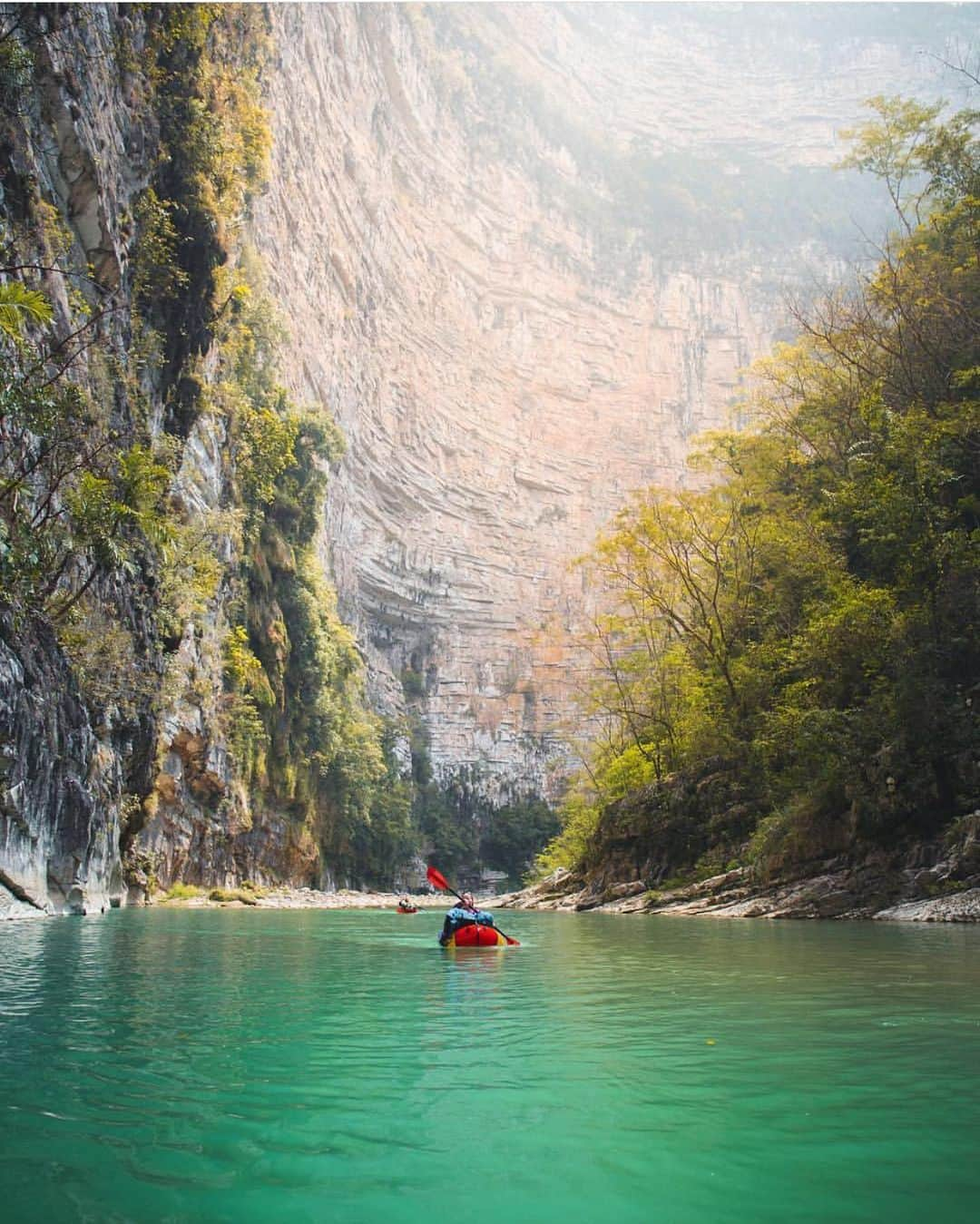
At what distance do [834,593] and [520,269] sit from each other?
68.4 metres

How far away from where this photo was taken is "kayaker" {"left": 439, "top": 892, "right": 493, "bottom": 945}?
42.4 ft

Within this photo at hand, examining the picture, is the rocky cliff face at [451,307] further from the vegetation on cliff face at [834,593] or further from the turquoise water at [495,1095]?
the vegetation on cliff face at [834,593]

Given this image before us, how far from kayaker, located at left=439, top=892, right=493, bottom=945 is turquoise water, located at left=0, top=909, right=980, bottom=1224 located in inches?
118

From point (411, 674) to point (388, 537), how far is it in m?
10.8

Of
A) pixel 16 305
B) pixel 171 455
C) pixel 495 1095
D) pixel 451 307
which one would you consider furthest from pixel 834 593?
pixel 451 307

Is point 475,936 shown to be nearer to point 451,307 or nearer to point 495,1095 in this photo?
point 495,1095

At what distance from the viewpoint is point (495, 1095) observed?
4.80 meters

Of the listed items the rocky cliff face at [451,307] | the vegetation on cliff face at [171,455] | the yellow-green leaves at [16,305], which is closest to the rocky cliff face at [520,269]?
the rocky cliff face at [451,307]

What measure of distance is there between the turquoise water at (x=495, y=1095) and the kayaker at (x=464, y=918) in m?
2.99

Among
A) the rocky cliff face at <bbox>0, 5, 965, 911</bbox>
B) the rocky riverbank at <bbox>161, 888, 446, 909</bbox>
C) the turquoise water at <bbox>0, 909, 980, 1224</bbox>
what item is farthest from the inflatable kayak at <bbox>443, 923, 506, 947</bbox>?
the rocky riverbank at <bbox>161, 888, 446, 909</bbox>

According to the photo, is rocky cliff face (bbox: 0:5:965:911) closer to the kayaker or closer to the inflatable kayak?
the kayaker

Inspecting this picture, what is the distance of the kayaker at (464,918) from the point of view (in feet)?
42.4

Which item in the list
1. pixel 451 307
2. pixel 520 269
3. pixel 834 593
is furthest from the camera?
pixel 520 269

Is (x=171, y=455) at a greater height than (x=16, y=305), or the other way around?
(x=171, y=455)
